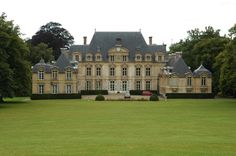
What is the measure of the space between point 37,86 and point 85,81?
8574 millimetres

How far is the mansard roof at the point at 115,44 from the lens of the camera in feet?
256

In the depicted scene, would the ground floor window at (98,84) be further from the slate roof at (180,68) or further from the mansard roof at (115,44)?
the slate roof at (180,68)

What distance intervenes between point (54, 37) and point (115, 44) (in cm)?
2334

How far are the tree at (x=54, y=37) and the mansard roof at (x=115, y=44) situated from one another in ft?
63.8

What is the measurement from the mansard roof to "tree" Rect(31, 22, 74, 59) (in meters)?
19.5

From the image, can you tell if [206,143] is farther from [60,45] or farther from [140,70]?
[60,45]

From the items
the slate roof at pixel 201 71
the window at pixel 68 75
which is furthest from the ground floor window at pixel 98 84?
the slate roof at pixel 201 71

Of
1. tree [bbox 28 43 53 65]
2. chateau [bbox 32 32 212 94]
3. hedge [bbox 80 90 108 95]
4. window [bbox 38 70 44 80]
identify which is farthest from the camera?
tree [bbox 28 43 53 65]

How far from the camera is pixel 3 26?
162 ft

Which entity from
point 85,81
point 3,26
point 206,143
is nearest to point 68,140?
point 206,143

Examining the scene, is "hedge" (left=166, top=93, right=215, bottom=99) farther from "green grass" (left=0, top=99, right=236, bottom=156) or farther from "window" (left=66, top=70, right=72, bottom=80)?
"green grass" (left=0, top=99, right=236, bottom=156)

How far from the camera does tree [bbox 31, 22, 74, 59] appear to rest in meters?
96.6

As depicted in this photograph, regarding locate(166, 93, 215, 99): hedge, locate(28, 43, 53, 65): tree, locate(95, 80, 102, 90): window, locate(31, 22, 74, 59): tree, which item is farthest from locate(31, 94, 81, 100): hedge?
locate(31, 22, 74, 59): tree

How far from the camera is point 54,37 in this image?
9862 cm
